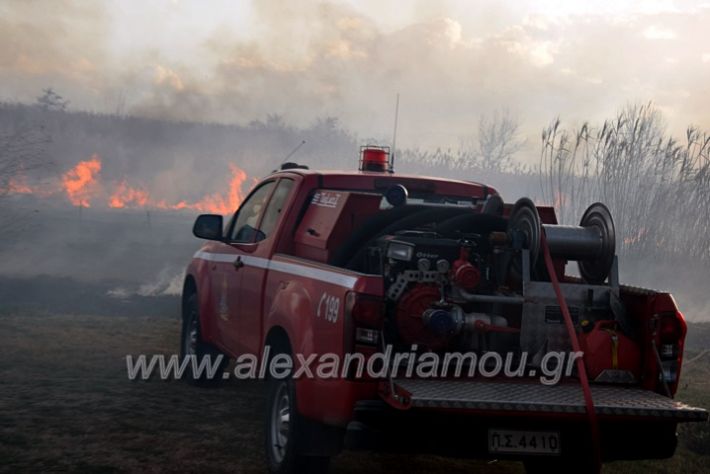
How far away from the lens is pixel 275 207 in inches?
265

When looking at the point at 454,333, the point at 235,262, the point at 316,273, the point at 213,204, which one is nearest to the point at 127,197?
the point at 213,204

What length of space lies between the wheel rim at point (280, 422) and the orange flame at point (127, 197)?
36.7 m

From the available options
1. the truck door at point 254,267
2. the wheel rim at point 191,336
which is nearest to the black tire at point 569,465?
the truck door at point 254,267

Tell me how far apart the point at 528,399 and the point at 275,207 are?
2.85 m

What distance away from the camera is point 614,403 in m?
4.60

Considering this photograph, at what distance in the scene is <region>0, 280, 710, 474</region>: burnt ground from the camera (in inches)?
228

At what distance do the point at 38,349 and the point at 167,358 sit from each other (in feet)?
4.72

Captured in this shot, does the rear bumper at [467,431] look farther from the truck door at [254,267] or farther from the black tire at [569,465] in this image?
the truck door at [254,267]

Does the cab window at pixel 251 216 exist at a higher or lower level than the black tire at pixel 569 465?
higher

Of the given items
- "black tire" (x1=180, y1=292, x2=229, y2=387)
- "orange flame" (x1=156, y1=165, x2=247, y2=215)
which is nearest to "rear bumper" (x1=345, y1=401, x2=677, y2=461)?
"black tire" (x1=180, y1=292, x2=229, y2=387)

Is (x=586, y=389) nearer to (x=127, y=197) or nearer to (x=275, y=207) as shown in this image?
(x=275, y=207)

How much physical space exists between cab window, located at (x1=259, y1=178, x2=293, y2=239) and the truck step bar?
217 cm

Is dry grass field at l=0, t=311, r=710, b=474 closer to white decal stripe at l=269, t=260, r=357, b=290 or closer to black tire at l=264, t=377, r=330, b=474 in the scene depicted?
black tire at l=264, t=377, r=330, b=474

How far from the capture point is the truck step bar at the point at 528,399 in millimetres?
4391
